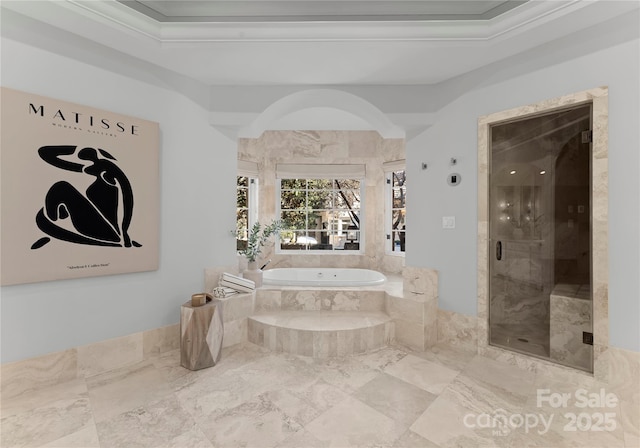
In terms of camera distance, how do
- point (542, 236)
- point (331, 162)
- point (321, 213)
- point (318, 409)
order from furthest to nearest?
1. point (321, 213)
2. point (331, 162)
3. point (542, 236)
4. point (318, 409)

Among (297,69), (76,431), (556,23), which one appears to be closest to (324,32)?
(297,69)

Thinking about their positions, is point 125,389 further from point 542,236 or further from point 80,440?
point 542,236

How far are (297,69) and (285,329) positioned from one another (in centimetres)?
232

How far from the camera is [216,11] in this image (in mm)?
2152

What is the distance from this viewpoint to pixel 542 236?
2416 mm

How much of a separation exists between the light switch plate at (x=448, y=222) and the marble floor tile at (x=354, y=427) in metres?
1.73

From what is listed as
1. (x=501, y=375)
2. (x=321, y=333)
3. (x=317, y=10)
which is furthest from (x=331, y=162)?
(x=501, y=375)

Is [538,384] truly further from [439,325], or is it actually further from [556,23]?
[556,23]

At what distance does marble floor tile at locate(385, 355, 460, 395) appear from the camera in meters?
2.09

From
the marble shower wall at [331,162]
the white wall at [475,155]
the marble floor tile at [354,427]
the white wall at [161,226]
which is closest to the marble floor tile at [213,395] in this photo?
the marble floor tile at [354,427]

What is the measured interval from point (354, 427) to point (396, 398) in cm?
42

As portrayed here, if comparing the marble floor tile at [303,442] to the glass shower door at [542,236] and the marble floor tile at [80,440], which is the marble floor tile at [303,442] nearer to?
the marble floor tile at [80,440]

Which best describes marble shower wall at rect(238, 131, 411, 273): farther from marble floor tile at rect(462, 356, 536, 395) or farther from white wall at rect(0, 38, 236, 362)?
marble floor tile at rect(462, 356, 536, 395)

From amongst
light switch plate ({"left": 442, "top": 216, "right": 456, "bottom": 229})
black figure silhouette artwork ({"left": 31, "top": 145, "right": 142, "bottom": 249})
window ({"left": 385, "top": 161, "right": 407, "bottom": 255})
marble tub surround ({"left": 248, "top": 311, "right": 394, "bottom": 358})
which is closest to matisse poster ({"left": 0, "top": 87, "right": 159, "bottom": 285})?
black figure silhouette artwork ({"left": 31, "top": 145, "right": 142, "bottom": 249})
